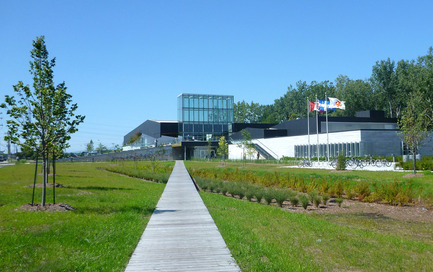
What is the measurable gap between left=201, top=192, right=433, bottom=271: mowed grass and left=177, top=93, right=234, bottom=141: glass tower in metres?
72.1

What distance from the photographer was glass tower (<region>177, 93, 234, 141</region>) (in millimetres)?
84000

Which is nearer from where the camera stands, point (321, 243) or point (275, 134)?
point (321, 243)

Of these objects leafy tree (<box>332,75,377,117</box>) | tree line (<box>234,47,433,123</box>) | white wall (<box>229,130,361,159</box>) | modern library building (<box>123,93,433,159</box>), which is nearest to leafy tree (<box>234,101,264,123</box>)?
tree line (<box>234,47,433,123</box>)

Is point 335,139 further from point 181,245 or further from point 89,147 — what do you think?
point 89,147

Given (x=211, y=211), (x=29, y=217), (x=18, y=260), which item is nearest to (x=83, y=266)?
(x=18, y=260)

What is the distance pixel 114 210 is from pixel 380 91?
248 ft

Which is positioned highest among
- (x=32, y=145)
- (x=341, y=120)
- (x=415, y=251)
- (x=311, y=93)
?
(x=311, y=93)

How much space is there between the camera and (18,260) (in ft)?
21.9

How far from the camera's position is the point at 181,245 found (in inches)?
290

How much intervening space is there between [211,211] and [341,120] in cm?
5182

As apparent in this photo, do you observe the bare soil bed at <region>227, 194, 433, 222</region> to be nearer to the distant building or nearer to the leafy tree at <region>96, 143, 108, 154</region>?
the distant building

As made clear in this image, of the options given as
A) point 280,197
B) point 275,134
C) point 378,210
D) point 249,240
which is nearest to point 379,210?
point 378,210

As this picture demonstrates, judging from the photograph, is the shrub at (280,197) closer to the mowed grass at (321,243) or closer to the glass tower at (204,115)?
the mowed grass at (321,243)

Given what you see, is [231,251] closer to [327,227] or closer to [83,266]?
[83,266]
